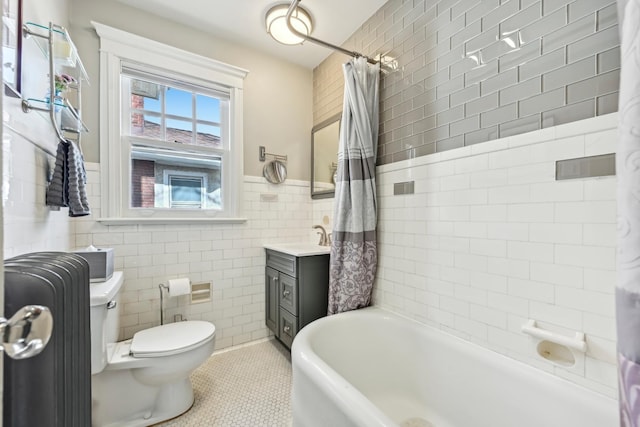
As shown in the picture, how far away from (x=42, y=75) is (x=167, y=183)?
98 cm

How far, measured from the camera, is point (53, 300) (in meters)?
0.69

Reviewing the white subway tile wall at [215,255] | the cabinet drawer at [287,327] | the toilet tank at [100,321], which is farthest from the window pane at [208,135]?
the cabinet drawer at [287,327]

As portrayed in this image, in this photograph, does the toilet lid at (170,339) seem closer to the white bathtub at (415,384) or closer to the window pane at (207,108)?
the white bathtub at (415,384)

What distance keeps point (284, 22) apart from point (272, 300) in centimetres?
214

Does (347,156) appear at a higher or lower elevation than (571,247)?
higher

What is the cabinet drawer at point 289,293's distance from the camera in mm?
1946

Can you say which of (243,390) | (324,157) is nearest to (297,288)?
(243,390)

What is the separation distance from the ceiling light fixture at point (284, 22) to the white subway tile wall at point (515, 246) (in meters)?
1.30

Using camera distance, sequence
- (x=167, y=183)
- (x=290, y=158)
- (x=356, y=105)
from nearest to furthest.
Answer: (x=356, y=105) < (x=167, y=183) < (x=290, y=158)

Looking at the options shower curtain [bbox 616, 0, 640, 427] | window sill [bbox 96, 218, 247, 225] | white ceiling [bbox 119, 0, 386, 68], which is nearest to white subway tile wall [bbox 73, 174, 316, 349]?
window sill [bbox 96, 218, 247, 225]

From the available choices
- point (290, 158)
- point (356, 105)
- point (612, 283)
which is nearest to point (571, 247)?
point (612, 283)

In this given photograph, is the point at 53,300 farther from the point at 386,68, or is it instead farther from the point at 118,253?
the point at 386,68

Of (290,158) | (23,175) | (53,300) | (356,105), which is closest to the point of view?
(53,300)

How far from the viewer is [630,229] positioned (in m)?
0.51
